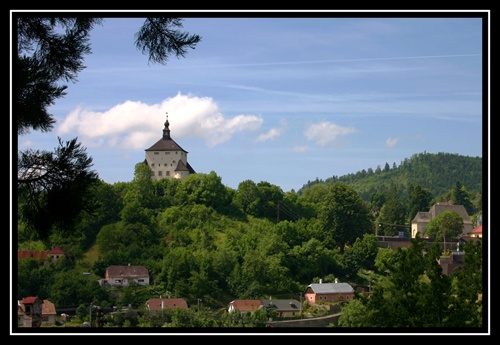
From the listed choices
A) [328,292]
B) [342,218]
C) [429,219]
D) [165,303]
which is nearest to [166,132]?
[342,218]

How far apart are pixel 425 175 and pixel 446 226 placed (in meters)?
48.1

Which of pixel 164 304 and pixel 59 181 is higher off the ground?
pixel 59 181

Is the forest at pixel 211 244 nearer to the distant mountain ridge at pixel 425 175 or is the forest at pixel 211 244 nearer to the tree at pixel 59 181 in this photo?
the tree at pixel 59 181

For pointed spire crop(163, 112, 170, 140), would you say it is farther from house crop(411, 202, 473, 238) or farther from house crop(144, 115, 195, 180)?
house crop(411, 202, 473, 238)

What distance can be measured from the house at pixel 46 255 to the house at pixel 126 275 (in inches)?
104

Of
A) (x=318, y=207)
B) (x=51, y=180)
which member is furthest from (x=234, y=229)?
(x=51, y=180)

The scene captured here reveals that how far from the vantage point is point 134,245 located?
126 feet

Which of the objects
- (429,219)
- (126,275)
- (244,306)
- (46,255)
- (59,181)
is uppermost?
(59,181)

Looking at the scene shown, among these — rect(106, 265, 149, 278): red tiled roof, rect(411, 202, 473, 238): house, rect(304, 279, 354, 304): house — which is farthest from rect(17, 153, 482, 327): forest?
rect(411, 202, 473, 238): house

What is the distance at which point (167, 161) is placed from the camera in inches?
1912

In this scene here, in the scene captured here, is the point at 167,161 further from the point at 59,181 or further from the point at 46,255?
the point at 59,181

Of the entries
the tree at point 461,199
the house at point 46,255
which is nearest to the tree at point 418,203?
the tree at point 461,199

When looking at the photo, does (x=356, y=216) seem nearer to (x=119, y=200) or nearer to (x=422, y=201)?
(x=422, y=201)

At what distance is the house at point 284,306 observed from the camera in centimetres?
3185
